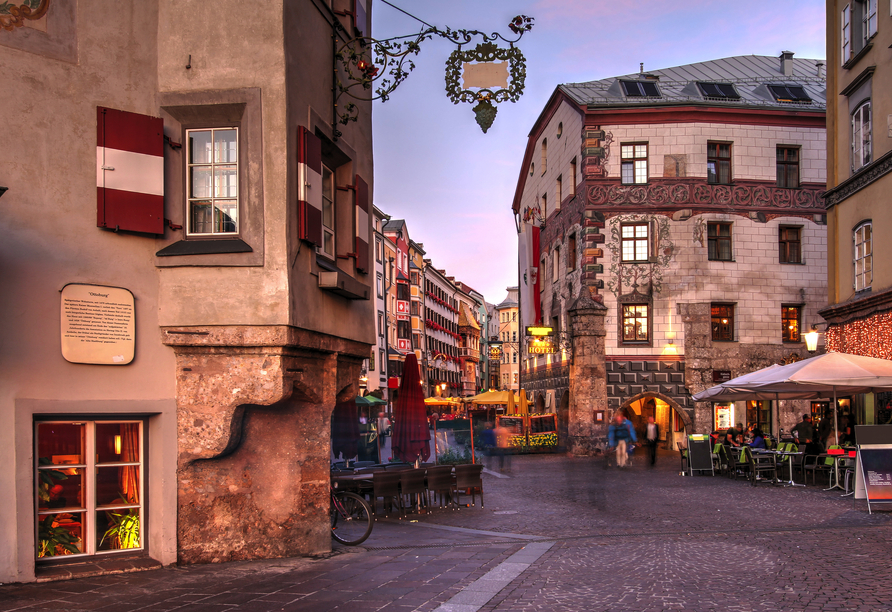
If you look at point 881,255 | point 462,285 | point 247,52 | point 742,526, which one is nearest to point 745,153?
point 881,255

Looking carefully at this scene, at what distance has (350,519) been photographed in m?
11.2

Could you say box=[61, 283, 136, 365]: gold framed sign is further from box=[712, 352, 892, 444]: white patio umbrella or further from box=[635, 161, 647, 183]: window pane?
box=[635, 161, 647, 183]: window pane

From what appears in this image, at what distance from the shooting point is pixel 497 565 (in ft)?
30.9

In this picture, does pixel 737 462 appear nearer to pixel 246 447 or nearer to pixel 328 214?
pixel 328 214

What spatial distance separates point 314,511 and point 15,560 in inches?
135

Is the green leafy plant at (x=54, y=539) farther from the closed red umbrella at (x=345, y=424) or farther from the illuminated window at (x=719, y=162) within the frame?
the illuminated window at (x=719, y=162)

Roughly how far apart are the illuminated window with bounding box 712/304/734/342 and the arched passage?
9.70ft

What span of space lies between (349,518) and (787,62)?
108 ft

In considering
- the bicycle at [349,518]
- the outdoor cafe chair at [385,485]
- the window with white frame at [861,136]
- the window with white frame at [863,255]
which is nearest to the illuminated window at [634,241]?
the window with white frame at [863,255]

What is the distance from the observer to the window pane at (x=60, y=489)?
8586 mm

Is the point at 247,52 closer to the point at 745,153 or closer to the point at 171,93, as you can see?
the point at 171,93

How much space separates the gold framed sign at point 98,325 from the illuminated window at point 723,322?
24864 mm

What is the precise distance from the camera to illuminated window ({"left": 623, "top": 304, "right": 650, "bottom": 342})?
30.3 meters

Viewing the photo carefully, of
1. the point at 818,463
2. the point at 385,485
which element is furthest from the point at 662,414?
the point at 385,485
